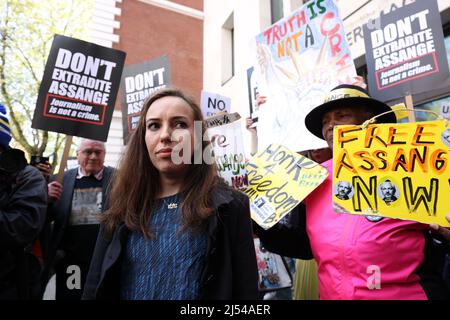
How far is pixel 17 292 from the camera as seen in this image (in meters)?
1.75

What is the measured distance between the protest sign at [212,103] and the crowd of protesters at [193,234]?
161 centimetres

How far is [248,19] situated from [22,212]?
25.8 ft

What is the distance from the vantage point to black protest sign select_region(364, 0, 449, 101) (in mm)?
2330

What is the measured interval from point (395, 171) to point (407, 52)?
4.72 ft

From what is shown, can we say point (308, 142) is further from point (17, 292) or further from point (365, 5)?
point (365, 5)

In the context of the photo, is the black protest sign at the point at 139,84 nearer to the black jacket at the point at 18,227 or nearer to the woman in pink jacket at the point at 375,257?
the black jacket at the point at 18,227

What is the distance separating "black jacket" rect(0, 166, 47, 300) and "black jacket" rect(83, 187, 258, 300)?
58 centimetres

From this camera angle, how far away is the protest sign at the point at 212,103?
349 centimetres

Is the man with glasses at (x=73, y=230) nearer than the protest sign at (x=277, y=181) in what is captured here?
No

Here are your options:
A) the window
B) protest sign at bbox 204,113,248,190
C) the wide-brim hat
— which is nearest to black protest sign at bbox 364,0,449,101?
the wide-brim hat

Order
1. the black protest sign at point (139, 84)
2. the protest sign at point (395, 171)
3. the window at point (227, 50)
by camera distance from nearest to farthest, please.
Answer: the protest sign at point (395, 171) → the black protest sign at point (139, 84) → the window at point (227, 50)

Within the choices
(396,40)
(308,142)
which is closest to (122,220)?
(308,142)

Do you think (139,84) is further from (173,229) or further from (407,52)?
(173,229)

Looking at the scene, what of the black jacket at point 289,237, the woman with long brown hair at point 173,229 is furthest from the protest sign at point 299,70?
the woman with long brown hair at point 173,229
